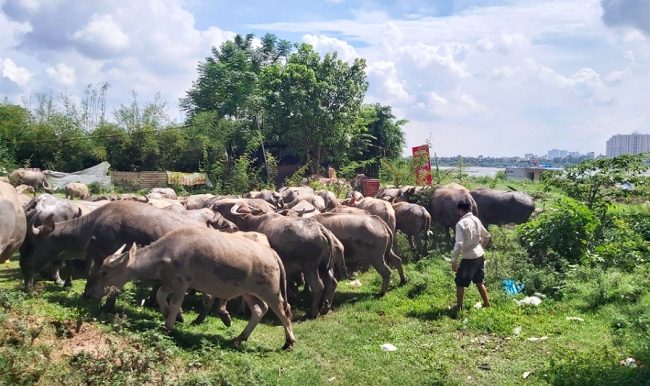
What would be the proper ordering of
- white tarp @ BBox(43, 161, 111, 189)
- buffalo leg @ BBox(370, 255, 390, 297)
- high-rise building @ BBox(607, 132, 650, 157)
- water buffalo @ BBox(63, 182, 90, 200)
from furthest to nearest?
high-rise building @ BBox(607, 132, 650, 157), white tarp @ BBox(43, 161, 111, 189), water buffalo @ BBox(63, 182, 90, 200), buffalo leg @ BBox(370, 255, 390, 297)

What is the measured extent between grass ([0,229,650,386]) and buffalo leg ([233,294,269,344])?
5.3 inches

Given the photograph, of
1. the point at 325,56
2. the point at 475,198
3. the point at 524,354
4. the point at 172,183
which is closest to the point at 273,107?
the point at 325,56

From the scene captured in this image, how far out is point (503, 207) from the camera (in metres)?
15.2

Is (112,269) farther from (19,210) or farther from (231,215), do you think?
(231,215)

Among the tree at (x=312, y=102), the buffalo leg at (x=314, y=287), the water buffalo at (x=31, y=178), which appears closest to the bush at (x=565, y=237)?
the buffalo leg at (x=314, y=287)

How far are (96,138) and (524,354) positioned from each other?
3212cm

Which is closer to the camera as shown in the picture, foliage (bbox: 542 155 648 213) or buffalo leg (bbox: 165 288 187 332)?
buffalo leg (bbox: 165 288 187 332)

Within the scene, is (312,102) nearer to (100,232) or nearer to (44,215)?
(44,215)

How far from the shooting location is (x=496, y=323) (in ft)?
25.7

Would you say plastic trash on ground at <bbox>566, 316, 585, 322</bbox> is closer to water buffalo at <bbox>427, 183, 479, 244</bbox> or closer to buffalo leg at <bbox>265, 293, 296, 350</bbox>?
buffalo leg at <bbox>265, 293, 296, 350</bbox>

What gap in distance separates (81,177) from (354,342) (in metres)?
25.5

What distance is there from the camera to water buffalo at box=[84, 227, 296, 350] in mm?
6656

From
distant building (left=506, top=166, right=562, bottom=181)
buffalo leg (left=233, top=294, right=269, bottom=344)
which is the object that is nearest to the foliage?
buffalo leg (left=233, top=294, right=269, bottom=344)

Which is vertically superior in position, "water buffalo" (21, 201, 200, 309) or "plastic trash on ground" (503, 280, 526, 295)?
"water buffalo" (21, 201, 200, 309)
